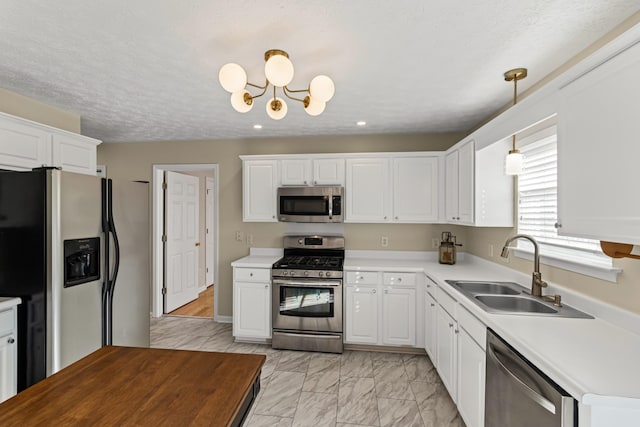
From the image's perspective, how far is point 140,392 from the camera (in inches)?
40.6

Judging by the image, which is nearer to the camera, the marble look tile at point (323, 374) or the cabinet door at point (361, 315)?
the marble look tile at point (323, 374)

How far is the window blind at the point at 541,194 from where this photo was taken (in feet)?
7.18

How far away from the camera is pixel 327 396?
2.60 m

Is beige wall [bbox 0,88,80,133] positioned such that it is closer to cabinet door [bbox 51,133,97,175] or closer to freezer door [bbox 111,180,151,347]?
cabinet door [bbox 51,133,97,175]

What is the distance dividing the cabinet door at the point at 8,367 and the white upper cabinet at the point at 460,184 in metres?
3.45

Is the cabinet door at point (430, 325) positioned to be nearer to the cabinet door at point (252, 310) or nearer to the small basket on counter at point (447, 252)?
the small basket on counter at point (447, 252)

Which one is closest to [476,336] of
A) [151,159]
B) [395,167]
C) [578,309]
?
[578,309]

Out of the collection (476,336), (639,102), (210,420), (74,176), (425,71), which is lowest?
(476,336)

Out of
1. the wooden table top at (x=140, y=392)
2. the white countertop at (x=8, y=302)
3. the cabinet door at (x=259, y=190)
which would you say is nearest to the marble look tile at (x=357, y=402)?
the wooden table top at (x=140, y=392)

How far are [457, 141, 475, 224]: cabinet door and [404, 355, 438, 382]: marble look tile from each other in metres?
1.46

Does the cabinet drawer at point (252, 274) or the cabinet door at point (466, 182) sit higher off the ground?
the cabinet door at point (466, 182)

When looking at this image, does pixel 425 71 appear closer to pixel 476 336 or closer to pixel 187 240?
pixel 476 336

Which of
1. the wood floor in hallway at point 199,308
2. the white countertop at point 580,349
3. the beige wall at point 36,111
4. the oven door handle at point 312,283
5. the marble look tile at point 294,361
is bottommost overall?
the marble look tile at point 294,361

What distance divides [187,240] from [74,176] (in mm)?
2958
